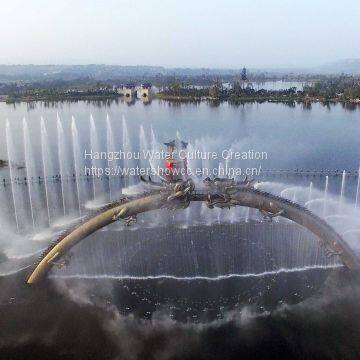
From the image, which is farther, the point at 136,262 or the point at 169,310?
the point at 136,262

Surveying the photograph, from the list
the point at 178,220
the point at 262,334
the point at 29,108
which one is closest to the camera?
the point at 262,334

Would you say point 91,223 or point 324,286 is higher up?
point 91,223

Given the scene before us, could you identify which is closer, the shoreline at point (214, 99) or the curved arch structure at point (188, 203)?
the curved arch structure at point (188, 203)

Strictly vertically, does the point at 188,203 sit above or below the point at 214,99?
above

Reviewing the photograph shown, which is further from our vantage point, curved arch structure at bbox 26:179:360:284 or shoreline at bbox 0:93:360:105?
shoreline at bbox 0:93:360:105

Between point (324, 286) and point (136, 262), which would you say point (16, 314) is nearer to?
point (136, 262)

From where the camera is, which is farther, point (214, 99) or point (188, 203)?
point (214, 99)

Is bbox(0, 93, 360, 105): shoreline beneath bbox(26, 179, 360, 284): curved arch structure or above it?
beneath

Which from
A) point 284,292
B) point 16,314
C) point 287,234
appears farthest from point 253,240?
point 16,314
